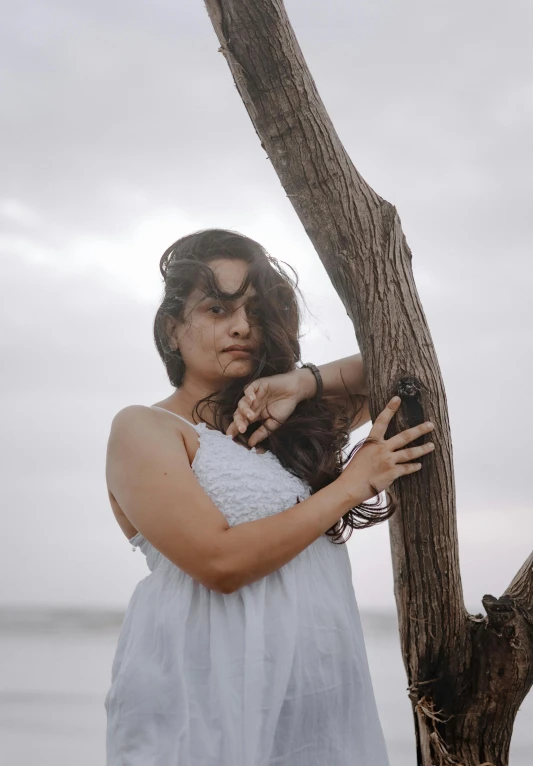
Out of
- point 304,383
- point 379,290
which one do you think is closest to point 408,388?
point 379,290

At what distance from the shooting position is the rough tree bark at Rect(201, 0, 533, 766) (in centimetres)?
179

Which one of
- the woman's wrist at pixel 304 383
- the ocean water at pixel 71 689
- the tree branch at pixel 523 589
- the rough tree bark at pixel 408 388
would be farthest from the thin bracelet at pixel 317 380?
the ocean water at pixel 71 689

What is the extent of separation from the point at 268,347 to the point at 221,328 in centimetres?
14

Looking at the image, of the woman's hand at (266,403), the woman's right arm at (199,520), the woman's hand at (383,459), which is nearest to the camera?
the woman's right arm at (199,520)

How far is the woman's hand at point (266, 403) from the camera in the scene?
6.15ft

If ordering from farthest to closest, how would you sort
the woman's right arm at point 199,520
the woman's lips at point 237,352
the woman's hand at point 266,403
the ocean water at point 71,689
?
the ocean water at point 71,689
the woman's lips at point 237,352
the woman's hand at point 266,403
the woman's right arm at point 199,520

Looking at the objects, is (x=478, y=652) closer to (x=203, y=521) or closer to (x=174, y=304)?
(x=203, y=521)

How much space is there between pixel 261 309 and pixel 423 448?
545mm

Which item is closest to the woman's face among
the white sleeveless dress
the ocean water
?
the white sleeveless dress

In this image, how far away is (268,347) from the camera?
6.70 ft

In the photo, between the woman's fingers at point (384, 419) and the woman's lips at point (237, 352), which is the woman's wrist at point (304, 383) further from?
the woman's fingers at point (384, 419)

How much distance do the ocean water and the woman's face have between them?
4.78m

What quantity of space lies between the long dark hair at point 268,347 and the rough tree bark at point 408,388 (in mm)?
199

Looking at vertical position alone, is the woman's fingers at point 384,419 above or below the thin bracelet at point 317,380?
below
